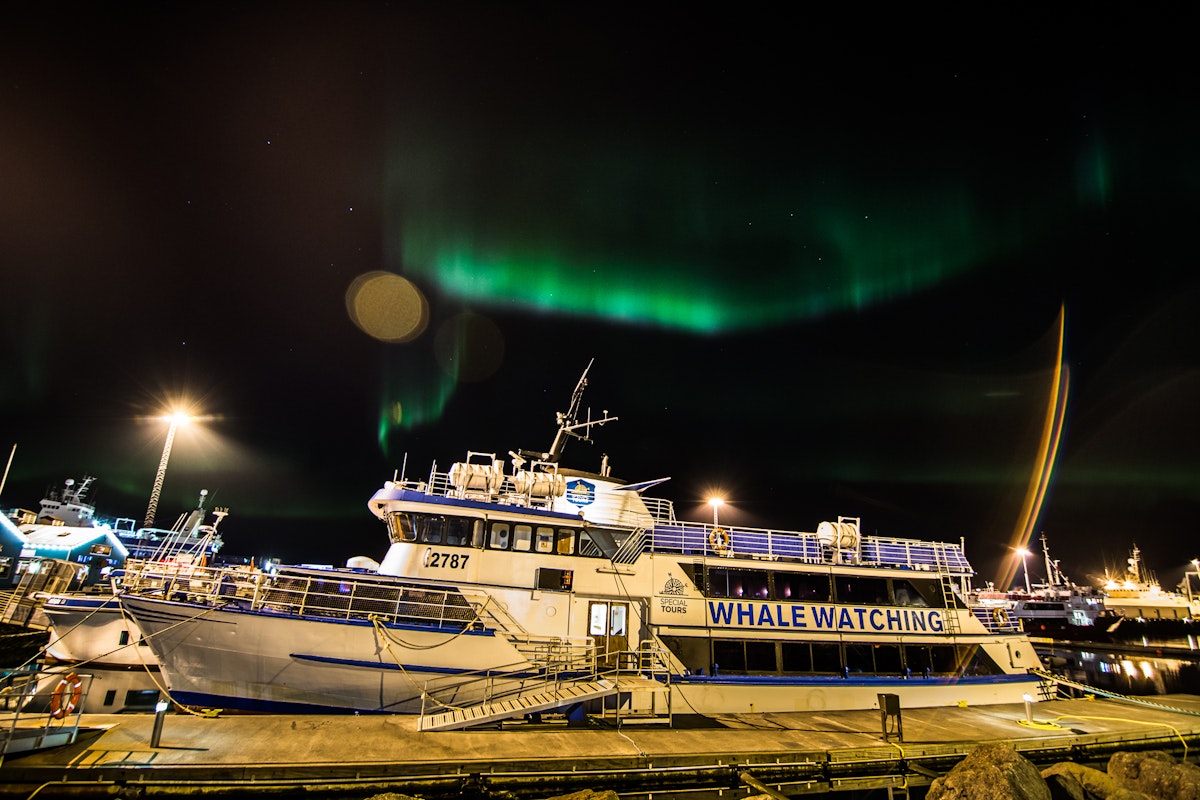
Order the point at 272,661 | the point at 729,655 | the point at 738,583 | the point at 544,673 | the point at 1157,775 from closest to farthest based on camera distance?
the point at 1157,775
the point at 272,661
the point at 544,673
the point at 729,655
the point at 738,583

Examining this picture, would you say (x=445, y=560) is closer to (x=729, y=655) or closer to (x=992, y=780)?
(x=729, y=655)

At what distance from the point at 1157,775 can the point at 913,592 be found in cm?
808

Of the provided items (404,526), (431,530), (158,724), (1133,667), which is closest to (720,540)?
(431,530)

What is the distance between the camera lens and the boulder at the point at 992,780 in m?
9.17

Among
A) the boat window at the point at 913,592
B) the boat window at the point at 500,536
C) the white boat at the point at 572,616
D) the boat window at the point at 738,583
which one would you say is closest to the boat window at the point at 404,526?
the white boat at the point at 572,616

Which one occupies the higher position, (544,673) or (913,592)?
(913,592)

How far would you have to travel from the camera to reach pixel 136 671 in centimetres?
1662

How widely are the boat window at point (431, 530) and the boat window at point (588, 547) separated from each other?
397 centimetres

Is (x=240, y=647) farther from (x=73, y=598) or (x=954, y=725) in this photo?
(x=954, y=725)

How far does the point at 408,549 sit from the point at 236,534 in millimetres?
133638

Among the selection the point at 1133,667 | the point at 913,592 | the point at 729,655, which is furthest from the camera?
the point at 1133,667

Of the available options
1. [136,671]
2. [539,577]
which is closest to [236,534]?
[136,671]

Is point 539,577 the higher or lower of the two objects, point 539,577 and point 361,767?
the higher

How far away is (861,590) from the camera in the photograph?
18.6m
